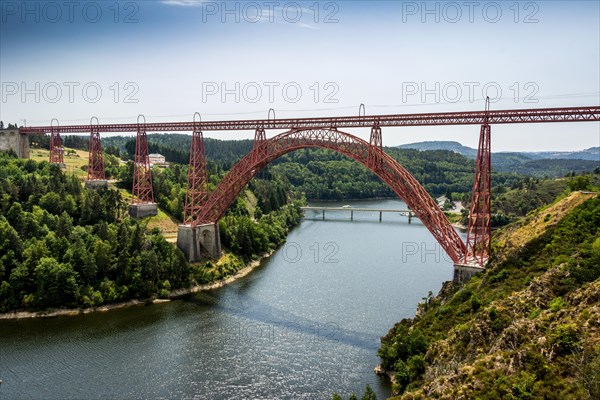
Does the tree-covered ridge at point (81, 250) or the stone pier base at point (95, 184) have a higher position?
the stone pier base at point (95, 184)

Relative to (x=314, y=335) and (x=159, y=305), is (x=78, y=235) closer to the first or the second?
(x=159, y=305)

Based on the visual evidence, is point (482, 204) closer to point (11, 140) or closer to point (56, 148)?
point (56, 148)

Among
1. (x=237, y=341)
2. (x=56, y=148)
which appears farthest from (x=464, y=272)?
(x=56, y=148)

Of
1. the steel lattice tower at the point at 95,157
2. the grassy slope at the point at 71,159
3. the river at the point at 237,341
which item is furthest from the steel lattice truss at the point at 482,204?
the grassy slope at the point at 71,159

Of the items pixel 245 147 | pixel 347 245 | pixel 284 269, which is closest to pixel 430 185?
pixel 245 147

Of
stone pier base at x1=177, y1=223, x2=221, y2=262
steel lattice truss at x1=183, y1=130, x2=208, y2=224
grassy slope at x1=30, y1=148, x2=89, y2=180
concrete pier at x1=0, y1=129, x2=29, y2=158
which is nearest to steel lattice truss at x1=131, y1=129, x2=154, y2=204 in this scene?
steel lattice truss at x1=183, y1=130, x2=208, y2=224

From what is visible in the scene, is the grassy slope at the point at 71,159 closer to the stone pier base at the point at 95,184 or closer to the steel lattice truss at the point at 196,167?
the stone pier base at the point at 95,184
